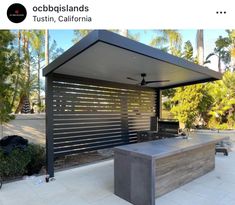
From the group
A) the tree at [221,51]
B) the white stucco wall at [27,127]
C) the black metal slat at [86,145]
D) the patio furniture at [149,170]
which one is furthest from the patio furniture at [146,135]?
the tree at [221,51]

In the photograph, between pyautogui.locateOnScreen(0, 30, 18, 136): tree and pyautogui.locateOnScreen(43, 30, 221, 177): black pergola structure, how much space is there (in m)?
0.76

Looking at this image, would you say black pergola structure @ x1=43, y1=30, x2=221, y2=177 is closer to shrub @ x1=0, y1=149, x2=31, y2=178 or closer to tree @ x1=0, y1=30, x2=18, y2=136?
shrub @ x1=0, y1=149, x2=31, y2=178

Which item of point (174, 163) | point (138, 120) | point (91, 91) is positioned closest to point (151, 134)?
point (138, 120)

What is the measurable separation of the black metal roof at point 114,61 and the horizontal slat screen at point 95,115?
446mm

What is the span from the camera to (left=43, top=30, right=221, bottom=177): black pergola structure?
3727mm

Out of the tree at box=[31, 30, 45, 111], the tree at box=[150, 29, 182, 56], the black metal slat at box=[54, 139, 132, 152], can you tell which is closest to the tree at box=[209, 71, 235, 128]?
the tree at box=[150, 29, 182, 56]

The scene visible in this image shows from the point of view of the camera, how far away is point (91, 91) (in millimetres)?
6141

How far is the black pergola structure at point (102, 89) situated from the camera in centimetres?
373

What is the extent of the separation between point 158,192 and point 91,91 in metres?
3.49

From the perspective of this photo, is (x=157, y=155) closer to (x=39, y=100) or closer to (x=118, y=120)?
(x=118, y=120)

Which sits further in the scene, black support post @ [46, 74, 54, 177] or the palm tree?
the palm tree

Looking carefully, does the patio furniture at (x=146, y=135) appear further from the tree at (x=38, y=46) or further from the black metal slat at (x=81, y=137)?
the tree at (x=38, y=46)

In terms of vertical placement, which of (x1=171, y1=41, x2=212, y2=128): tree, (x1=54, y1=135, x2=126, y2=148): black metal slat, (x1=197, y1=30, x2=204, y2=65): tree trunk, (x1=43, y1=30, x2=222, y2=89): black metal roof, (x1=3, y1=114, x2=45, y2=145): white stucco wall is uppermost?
(x1=197, y1=30, x2=204, y2=65): tree trunk

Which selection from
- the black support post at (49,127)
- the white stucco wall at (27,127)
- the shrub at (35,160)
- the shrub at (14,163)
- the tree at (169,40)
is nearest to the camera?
the shrub at (14,163)
